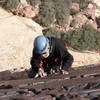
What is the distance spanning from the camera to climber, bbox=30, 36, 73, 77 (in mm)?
8805

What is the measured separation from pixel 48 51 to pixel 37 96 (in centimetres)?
402

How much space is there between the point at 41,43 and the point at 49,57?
2.30ft

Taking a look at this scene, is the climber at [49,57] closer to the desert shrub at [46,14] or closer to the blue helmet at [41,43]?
the blue helmet at [41,43]

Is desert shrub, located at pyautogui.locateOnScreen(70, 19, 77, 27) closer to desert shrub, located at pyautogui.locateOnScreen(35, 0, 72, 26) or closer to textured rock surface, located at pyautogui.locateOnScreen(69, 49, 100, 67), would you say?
desert shrub, located at pyautogui.locateOnScreen(35, 0, 72, 26)

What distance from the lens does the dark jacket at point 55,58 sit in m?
9.13

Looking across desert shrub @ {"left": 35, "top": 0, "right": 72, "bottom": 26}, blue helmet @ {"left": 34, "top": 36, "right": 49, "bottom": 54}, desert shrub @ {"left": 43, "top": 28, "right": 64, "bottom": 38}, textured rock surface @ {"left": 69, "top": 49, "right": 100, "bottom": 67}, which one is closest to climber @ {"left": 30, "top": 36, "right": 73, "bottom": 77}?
blue helmet @ {"left": 34, "top": 36, "right": 49, "bottom": 54}

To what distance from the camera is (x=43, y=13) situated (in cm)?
2814

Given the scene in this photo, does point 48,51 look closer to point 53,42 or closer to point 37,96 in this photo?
point 53,42

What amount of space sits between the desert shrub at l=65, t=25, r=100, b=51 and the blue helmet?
17.7 m

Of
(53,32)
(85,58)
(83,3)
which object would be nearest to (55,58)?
(85,58)

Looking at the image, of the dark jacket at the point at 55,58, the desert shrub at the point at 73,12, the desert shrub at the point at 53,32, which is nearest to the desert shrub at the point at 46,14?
the desert shrub at the point at 53,32

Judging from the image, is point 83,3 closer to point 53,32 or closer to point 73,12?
point 73,12

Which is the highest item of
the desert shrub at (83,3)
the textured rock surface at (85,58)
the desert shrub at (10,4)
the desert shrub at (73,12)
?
the desert shrub at (10,4)

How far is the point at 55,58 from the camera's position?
→ 30.9ft
